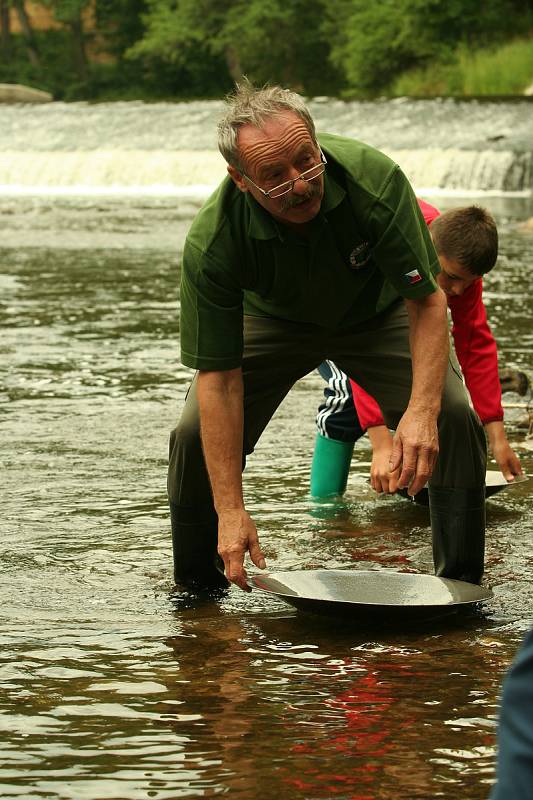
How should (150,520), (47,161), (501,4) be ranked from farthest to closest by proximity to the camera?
(501,4) → (47,161) → (150,520)

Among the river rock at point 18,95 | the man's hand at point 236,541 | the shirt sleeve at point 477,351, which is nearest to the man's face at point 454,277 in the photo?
the shirt sleeve at point 477,351

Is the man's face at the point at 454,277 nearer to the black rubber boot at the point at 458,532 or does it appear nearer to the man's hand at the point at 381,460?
the man's hand at the point at 381,460

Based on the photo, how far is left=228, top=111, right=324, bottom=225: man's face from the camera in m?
3.49

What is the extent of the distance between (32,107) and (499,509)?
107ft

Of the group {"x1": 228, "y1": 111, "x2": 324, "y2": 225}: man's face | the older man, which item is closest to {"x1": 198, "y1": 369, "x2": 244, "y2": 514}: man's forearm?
the older man

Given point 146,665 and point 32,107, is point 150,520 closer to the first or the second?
point 146,665

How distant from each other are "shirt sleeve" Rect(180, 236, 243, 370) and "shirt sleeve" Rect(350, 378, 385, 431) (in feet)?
3.83

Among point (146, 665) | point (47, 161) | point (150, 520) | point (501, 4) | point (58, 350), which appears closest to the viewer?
point (146, 665)

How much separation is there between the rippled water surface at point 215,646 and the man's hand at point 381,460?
0.87 feet

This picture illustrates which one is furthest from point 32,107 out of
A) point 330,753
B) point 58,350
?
point 330,753

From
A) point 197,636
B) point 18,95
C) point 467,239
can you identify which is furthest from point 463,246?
point 18,95

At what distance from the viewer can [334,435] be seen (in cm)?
533

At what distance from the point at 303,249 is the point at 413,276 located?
30cm

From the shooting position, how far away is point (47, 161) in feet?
93.2
